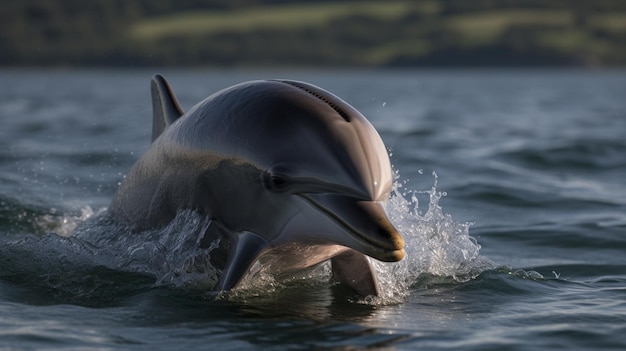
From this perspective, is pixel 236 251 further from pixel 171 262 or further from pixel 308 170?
pixel 171 262

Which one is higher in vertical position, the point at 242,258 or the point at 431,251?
the point at 242,258

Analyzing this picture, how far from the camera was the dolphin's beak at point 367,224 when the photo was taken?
21.1 ft

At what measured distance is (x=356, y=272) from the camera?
757 cm

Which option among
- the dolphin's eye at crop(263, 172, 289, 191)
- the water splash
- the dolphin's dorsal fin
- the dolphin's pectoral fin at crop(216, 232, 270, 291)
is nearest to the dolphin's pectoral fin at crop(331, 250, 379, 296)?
the water splash

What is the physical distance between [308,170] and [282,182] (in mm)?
226

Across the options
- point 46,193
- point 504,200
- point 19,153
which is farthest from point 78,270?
point 19,153

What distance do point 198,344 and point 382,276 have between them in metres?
2.19

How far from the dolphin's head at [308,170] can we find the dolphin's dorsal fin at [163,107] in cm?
153

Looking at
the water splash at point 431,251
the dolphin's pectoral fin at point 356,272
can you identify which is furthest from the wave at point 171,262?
the dolphin's pectoral fin at point 356,272

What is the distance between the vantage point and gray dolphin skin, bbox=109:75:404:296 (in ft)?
21.7

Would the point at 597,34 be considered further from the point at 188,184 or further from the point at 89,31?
the point at 188,184

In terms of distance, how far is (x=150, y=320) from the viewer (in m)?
7.00

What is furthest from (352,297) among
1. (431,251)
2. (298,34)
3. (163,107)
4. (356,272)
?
(298,34)

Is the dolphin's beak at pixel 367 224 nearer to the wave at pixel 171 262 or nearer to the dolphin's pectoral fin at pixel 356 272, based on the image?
the dolphin's pectoral fin at pixel 356 272
